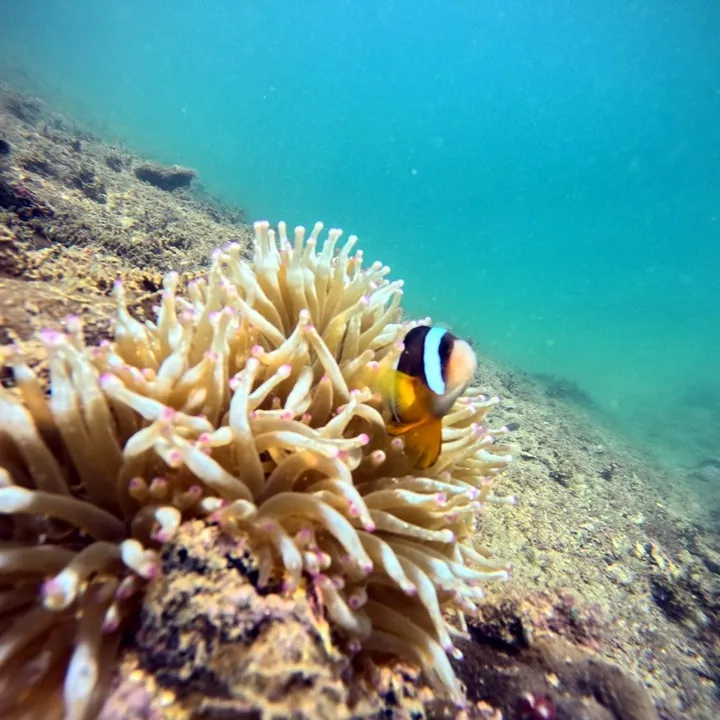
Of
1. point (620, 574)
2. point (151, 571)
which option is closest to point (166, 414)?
point (151, 571)

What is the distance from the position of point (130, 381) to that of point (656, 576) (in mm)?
5799

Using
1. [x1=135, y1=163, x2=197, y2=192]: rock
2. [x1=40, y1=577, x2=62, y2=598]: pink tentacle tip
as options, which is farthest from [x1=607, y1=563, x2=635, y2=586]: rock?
[x1=135, y1=163, x2=197, y2=192]: rock

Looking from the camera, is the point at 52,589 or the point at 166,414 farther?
the point at 166,414

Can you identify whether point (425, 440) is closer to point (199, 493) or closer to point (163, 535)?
point (199, 493)

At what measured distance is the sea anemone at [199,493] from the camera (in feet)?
4.65

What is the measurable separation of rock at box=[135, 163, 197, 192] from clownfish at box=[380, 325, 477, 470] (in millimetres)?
11957

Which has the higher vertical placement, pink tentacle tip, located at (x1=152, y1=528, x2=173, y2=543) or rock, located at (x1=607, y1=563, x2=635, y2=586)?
rock, located at (x1=607, y1=563, x2=635, y2=586)

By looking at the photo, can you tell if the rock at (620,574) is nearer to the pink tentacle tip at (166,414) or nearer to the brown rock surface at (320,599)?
the brown rock surface at (320,599)

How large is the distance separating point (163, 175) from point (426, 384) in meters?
12.6

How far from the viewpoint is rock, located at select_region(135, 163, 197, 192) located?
38.7ft

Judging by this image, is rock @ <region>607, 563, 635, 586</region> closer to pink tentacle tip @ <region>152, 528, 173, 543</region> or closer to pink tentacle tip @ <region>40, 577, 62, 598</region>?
pink tentacle tip @ <region>152, 528, 173, 543</region>

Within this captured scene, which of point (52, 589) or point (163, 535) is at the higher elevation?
point (163, 535)

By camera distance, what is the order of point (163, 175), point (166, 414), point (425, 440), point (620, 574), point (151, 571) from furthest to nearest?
point (163, 175) → point (620, 574) → point (425, 440) → point (166, 414) → point (151, 571)

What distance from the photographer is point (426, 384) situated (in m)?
1.77
